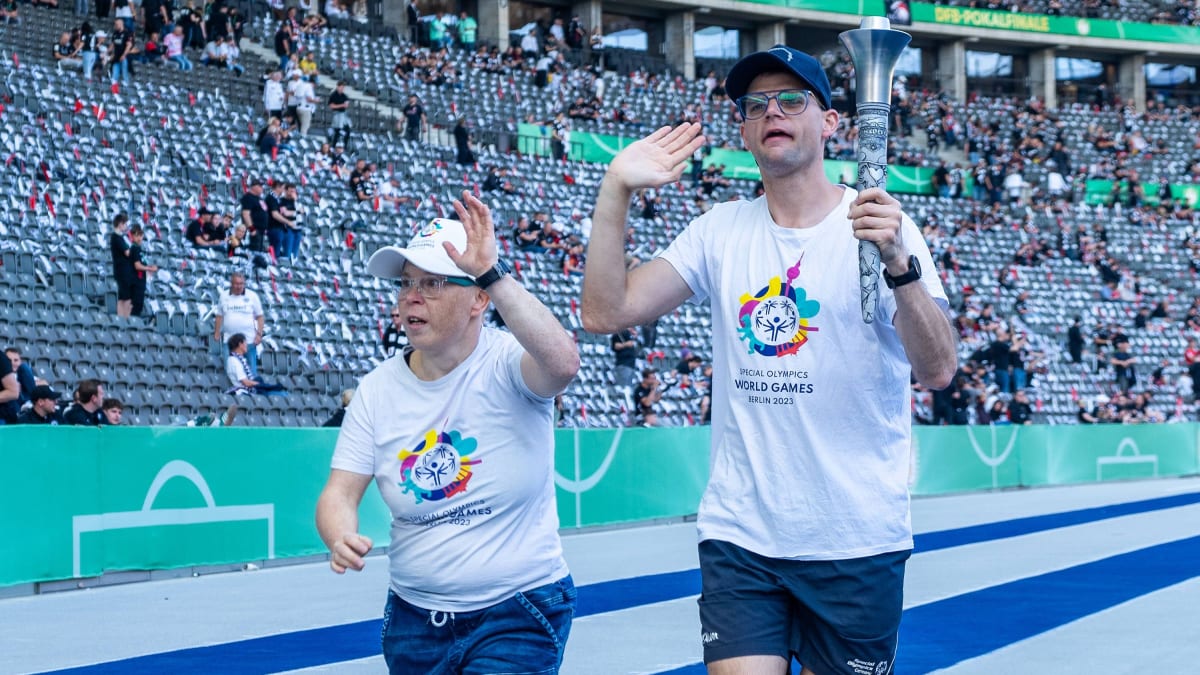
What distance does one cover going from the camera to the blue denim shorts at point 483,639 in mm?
3939

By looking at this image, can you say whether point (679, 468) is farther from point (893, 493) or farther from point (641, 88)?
point (641, 88)

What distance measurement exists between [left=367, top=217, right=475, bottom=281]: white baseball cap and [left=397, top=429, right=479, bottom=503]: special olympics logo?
0.41 meters

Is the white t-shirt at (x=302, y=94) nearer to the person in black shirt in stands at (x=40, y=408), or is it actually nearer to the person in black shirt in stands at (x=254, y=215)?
the person in black shirt in stands at (x=254, y=215)

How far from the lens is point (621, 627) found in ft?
30.0

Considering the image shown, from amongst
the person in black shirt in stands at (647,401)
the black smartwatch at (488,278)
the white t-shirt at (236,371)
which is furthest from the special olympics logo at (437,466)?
the person in black shirt in stands at (647,401)

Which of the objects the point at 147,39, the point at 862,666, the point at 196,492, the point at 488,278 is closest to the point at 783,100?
the point at 488,278

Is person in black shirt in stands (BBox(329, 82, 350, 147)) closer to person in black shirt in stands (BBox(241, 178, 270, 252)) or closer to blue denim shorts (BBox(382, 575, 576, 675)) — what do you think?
person in black shirt in stands (BBox(241, 178, 270, 252))

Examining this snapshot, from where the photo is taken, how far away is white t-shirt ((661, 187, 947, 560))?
147 inches

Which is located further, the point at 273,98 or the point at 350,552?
the point at 273,98

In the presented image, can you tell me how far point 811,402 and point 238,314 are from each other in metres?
14.4

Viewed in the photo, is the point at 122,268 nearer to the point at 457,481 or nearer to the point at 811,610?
the point at 457,481

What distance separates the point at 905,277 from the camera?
3463 millimetres

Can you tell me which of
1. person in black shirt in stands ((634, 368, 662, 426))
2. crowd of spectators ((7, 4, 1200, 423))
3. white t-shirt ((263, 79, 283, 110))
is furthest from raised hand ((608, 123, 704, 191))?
white t-shirt ((263, 79, 283, 110))

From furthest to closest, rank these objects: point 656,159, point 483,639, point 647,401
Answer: point 647,401 < point 483,639 < point 656,159
